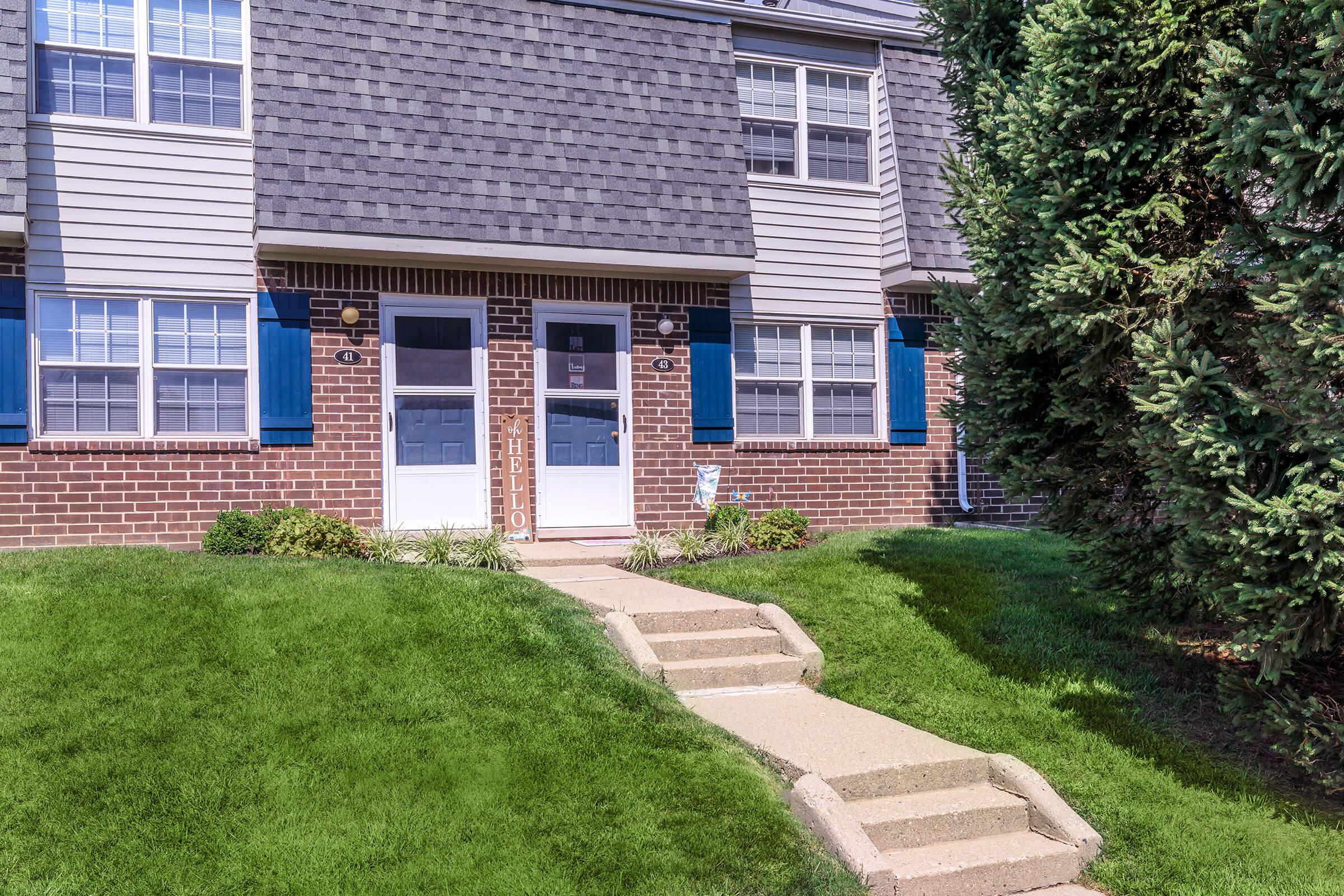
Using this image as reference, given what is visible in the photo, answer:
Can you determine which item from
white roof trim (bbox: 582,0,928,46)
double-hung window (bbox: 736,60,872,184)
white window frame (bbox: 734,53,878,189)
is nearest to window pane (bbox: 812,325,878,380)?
white window frame (bbox: 734,53,878,189)

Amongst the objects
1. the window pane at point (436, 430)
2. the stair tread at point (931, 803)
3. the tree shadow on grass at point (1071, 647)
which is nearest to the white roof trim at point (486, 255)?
the window pane at point (436, 430)

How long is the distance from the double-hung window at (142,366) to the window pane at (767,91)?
5943 mm

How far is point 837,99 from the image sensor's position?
486 inches

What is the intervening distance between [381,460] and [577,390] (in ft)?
7.00

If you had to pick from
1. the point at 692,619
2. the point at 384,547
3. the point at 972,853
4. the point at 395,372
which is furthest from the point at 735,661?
the point at 395,372

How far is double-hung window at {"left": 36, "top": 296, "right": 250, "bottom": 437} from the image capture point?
945cm

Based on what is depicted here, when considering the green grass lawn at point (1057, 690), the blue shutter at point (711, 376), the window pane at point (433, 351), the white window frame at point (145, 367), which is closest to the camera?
the green grass lawn at point (1057, 690)

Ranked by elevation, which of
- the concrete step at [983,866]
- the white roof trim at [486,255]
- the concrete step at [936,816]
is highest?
the white roof trim at [486,255]

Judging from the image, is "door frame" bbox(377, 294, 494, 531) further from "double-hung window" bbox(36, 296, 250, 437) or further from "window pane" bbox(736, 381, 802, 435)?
"window pane" bbox(736, 381, 802, 435)

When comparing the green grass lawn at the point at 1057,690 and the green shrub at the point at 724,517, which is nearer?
the green grass lawn at the point at 1057,690

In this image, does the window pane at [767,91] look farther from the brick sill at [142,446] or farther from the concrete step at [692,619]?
the concrete step at [692,619]

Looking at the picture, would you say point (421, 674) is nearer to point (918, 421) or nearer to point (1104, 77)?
point (1104, 77)

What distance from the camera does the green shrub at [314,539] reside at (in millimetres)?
8992

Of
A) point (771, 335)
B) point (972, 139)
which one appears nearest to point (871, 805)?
point (972, 139)
